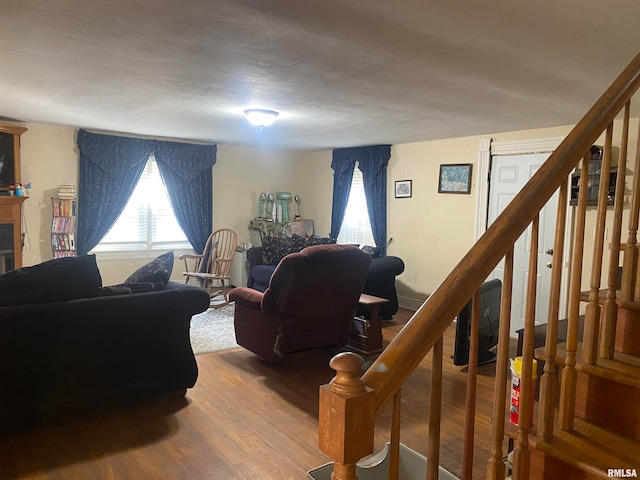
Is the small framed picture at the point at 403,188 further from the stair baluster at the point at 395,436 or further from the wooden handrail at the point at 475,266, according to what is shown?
the stair baluster at the point at 395,436

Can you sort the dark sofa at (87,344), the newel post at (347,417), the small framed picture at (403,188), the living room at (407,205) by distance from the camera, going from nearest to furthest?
1. the newel post at (347,417)
2. the dark sofa at (87,344)
3. the living room at (407,205)
4. the small framed picture at (403,188)

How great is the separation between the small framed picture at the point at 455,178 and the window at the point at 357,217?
56.2 inches

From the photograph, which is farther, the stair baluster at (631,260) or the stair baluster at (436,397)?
the stair baluster at (631,260)

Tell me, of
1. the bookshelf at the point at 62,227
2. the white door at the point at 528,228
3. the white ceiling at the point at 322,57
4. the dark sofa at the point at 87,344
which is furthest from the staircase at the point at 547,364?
the bookshelf at the point at 62,227

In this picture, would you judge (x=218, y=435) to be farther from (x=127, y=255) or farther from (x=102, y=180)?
(x=102, y=180)

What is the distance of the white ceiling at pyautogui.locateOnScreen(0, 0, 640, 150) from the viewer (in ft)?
6.42

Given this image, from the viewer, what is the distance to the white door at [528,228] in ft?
15.5

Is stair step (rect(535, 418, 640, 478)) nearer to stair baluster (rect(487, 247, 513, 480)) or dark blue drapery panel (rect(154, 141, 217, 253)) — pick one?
stair baluster (rect(487, 247, 513, 480))

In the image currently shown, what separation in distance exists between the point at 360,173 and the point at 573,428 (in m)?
5.77

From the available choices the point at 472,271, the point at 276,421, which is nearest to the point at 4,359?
the point at 276,421

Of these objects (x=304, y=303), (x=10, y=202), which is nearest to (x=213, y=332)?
(x=304, y=303)

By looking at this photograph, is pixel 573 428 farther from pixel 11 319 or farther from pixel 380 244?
pixel 380 244

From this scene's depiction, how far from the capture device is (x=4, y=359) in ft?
8.61

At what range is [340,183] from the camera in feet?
23.5
